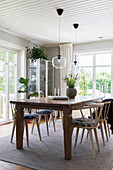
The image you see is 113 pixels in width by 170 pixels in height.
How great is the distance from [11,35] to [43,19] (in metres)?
1.41

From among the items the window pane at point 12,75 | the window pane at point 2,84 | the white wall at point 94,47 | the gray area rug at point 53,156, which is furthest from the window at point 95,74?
the gray area rug at point 53,156

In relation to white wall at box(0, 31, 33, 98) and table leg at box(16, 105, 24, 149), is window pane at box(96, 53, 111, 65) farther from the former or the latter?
table leg at box(16, 105, 24, 149)

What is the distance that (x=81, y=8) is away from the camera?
346cm

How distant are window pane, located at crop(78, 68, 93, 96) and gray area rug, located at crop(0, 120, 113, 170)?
2758mm

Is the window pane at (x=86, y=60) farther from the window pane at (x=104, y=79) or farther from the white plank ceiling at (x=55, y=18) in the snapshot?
the white plank ceiling at (x=55, y=18)

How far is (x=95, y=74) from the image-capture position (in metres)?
6.01

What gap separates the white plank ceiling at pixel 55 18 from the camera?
10.8 feet

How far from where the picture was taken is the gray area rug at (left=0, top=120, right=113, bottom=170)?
2.34 meters

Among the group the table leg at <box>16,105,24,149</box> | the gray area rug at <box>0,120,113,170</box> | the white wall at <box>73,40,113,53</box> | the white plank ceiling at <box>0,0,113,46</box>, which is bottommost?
the gray area rug at <box>0,120,113,170</box>

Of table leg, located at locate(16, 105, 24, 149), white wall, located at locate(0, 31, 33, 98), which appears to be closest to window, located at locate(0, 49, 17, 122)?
white wall, located at locate(0, 31, 33, 98)

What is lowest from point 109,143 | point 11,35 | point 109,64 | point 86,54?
point 109,143

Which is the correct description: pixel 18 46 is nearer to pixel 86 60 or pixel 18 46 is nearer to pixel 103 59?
pixel 86 60

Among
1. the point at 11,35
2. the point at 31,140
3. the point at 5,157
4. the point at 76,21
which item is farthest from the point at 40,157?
the point at 11,35

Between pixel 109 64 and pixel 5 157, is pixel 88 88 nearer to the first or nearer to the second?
pixel 109 64
